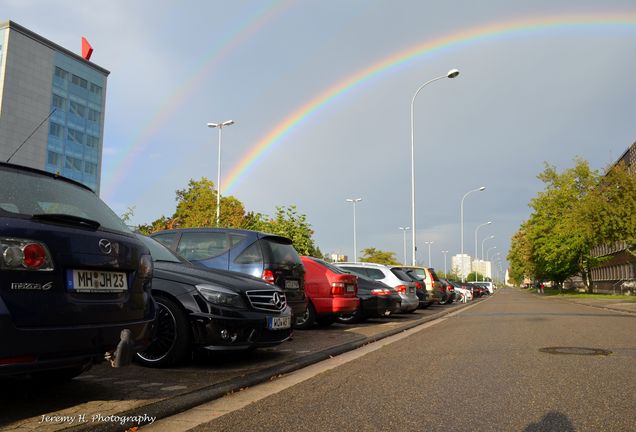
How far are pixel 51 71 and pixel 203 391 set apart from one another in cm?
6947

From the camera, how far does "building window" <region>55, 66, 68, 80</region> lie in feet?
215

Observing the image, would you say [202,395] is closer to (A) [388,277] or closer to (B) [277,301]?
(B) [277,301]

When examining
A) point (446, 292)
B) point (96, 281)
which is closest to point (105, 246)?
point (96, 281)

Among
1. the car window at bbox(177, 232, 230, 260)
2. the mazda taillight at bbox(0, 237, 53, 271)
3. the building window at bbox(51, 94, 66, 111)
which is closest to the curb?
the mazda taillight at bbox(0, 237, 53, 271)

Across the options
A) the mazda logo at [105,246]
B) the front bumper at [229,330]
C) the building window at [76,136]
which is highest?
the building window at [76,136]

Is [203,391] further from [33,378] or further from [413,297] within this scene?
[413,297]

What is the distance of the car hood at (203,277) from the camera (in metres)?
5.94

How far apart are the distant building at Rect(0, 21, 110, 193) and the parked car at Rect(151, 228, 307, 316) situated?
52073 mm

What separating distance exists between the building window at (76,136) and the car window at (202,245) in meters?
67.5

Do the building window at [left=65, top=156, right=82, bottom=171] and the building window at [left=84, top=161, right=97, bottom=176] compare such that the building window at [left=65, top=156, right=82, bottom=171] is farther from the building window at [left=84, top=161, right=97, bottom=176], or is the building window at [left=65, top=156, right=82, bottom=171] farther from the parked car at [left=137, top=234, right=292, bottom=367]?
the parked car at [left=137, top=234, right=292, bottom=367]

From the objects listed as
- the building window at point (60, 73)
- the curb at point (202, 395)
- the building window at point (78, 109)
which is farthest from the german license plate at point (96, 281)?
the building window at point (78, 109)

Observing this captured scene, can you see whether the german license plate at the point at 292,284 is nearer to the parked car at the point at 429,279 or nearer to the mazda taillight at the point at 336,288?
the mazda taillight at the point at 336,288

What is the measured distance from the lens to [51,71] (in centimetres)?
6431

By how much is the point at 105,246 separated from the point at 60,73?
70.9 meters
